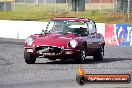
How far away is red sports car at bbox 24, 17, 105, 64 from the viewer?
17406 millimetres

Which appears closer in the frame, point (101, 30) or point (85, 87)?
point (85, 87)

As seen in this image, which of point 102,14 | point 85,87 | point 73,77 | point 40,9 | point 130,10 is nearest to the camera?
point 85,87

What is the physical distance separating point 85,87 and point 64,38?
6.02 meters

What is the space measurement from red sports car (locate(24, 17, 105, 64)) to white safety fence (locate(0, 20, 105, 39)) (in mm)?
16919

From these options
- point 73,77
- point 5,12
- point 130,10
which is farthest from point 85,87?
point 5,12

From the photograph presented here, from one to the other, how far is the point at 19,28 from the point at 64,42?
2020 cm

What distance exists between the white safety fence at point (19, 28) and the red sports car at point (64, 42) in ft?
55.5

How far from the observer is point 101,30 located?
1302 inches

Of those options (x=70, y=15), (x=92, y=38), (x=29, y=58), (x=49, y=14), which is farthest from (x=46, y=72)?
(x=49, y=14)

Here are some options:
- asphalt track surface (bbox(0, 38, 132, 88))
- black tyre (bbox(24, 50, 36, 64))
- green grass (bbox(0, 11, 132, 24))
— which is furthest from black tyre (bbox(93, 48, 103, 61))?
green grass (bbox(0, 11, 132, 24))

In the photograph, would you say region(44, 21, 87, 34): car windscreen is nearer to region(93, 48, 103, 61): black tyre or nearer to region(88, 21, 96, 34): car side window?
region(88, 21, 96, 34): car side window

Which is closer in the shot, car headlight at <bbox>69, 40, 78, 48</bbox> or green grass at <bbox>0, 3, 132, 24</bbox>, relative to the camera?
car headlight at <bbox>69, 40, 78, 48</bbox>

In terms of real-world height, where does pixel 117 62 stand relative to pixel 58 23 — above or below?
below

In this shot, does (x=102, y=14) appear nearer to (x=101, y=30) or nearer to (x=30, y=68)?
(x=101, y=30)
